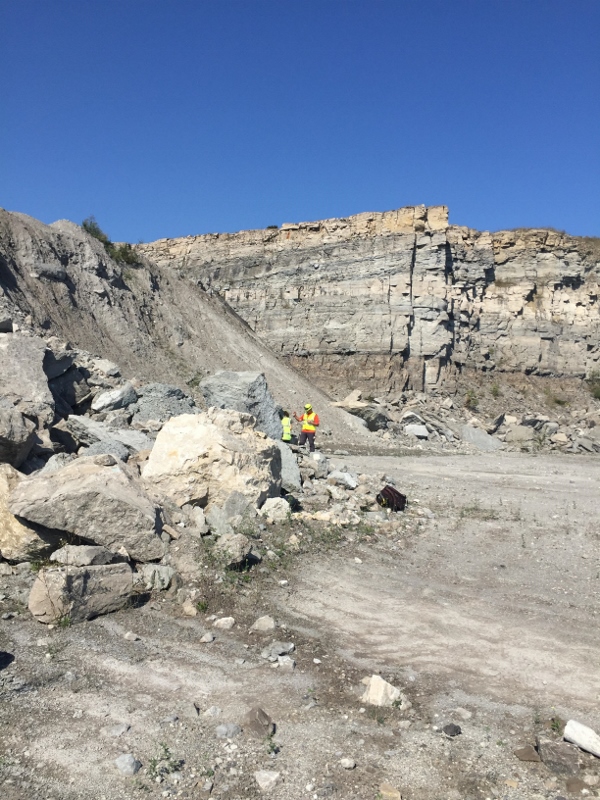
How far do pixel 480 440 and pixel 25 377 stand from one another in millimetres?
15393

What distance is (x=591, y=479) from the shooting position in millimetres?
12719

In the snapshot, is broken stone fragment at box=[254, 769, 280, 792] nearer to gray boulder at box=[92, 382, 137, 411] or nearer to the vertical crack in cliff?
gray boulder at box=[92, 382, 137, 411]

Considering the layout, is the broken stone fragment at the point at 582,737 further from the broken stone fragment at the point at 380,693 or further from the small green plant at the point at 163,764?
the small green plant at the point at 163,764

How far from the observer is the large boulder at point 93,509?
5.19 m

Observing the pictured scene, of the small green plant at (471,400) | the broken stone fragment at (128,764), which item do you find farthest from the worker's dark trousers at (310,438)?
the small green plant at (471,400)

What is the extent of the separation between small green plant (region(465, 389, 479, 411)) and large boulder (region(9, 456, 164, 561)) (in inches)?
936

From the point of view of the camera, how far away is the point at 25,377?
30.4 feet

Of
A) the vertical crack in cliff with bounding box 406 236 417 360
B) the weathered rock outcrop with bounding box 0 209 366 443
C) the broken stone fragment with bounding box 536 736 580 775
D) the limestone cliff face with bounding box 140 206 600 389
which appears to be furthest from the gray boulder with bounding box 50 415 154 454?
the vertical crack in cliff with bounding box 406 236 417 360

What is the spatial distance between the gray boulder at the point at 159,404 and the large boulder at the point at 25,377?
7.46ft

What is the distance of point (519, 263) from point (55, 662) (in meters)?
31.0

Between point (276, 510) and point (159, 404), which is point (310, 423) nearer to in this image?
point (159, 404)

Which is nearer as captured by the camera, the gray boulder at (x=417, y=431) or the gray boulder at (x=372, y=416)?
the gray boulder at (x=372, y=416)

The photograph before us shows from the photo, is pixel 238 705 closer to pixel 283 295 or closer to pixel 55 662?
pixel 55 662

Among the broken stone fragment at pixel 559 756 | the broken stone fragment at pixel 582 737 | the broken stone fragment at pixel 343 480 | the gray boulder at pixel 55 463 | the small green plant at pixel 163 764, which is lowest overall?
the small green plant at pixel 163 764
